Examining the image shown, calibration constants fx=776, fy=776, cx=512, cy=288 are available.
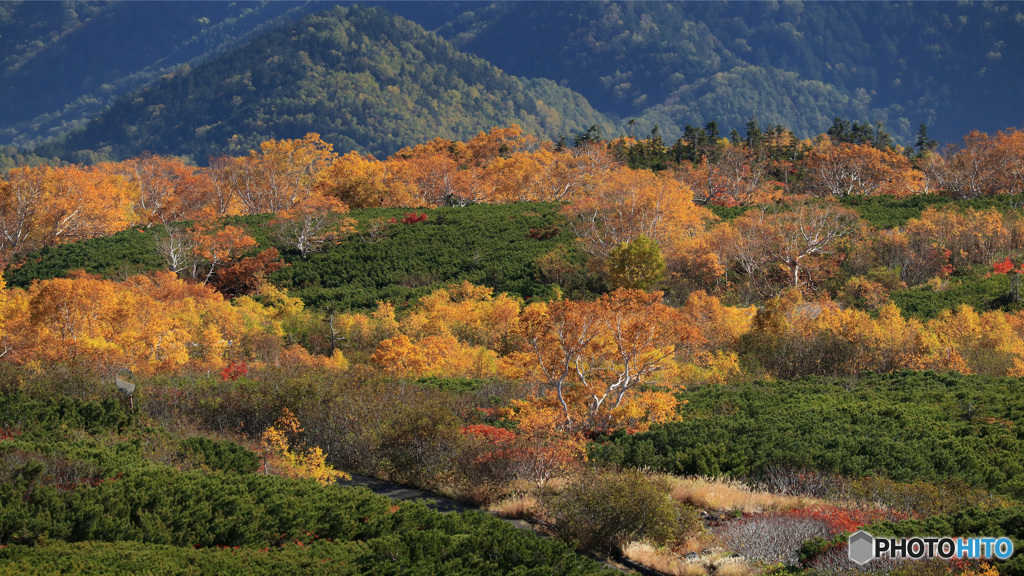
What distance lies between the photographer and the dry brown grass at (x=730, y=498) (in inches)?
647

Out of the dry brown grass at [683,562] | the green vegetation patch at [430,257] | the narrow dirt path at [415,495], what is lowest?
the green vegetation patch at [430,257]

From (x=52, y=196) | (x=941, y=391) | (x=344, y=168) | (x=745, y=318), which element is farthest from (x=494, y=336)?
(x=52, y=196)

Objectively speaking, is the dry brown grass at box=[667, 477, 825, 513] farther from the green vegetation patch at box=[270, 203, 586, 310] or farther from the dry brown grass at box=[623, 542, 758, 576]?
the green vegetation patch at box=[270, 203, 586, 310]

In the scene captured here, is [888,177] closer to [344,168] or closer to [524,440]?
[344,168]

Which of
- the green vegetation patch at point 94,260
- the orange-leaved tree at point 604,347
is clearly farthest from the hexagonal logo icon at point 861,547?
the green vegetation patch at point 94,260

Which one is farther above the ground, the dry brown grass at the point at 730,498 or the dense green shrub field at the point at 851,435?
the dry brown grass at the point at 730,498

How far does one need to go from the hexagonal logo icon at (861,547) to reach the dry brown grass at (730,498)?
3160 millimetres

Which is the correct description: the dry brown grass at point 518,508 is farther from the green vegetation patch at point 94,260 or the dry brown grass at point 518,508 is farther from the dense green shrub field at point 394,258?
the green vegetation patch at point 94,260

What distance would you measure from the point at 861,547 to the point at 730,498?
4.36 m

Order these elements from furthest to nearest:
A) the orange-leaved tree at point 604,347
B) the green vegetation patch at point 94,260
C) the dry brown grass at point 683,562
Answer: the green vegetation patch at point 94,260
the orange-leaved tree at point 604,347
the dry brown grass at point 683,562

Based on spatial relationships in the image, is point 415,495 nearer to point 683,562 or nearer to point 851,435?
point 683,562

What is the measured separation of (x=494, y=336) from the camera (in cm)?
4072

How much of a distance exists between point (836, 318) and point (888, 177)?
48440mm

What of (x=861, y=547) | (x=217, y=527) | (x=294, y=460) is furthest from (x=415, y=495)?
(x=861, y=547)
